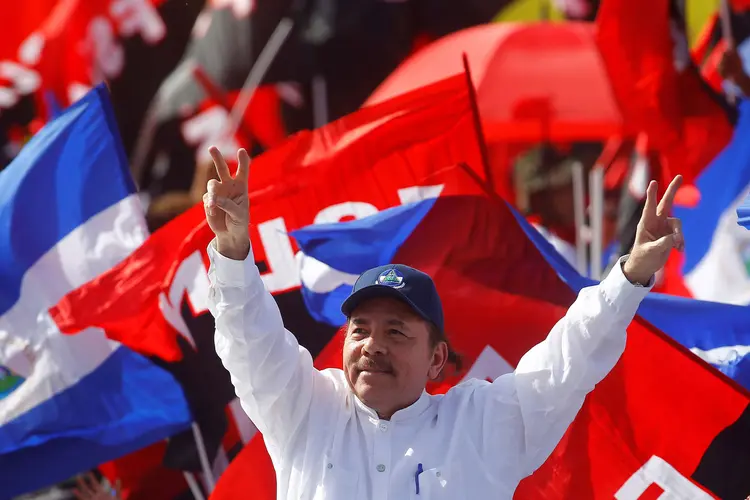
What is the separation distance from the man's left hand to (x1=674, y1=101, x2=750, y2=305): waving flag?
2596 mm

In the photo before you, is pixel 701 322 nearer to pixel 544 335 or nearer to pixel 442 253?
pixel 544 335

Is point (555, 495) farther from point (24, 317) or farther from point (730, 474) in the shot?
point (24, 317)

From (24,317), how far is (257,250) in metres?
0.93

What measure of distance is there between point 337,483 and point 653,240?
3.00 feet

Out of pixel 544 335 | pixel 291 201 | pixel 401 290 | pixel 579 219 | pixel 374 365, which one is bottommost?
pixel 579 219

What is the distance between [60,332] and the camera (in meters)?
4.55

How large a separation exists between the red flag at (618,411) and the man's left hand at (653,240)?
0.96 meters

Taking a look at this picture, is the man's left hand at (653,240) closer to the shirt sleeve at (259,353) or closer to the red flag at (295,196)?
the shirt sleeve at (259,353)

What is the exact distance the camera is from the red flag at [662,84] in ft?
18.3

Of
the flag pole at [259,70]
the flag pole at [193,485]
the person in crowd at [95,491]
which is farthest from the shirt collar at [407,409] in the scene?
the flag pole at [259,70]

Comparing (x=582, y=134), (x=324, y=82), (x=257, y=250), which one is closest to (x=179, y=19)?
(x=324, y=82)

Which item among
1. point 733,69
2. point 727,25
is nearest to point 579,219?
point 733,69

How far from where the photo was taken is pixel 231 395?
14.3ft

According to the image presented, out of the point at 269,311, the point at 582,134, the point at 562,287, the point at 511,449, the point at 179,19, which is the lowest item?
the point at 582,134
